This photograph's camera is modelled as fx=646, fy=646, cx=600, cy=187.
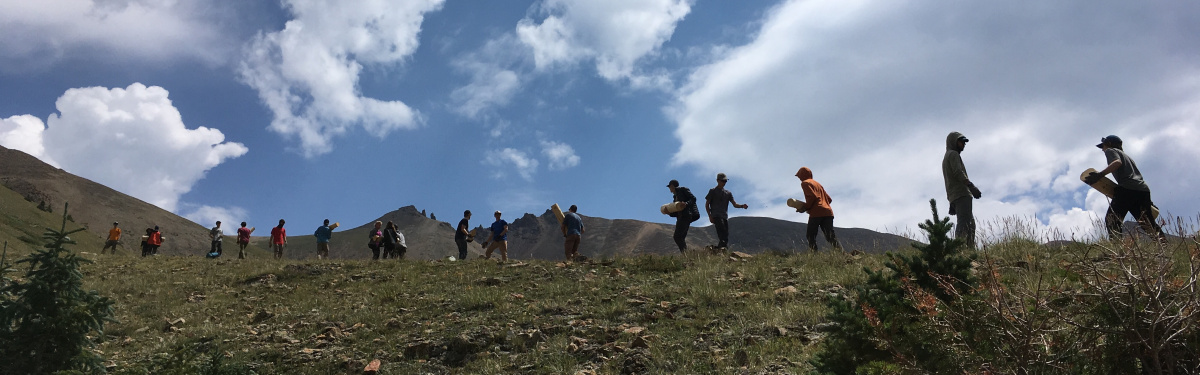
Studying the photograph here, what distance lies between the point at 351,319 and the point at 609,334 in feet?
14.0

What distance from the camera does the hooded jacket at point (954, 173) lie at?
368 inches

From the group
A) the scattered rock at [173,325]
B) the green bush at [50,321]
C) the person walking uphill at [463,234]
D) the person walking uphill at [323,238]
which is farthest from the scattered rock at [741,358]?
the person walking uphill at [323,238]

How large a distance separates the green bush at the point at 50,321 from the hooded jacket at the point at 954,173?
10487mm

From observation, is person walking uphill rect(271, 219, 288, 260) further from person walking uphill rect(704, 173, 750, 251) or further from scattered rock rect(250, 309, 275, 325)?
person walking uphill rect(704, 173, 750, 251)

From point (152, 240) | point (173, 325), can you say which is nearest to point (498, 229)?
point (173, 325)

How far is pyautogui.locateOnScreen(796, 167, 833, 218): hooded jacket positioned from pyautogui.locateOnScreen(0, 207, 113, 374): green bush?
395 inches

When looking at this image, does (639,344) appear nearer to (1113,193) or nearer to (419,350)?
(419,350)

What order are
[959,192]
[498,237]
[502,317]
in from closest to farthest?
[502,317] → [959,192] → [498,237]

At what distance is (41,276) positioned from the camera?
240 inches

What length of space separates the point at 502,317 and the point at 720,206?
239 inches

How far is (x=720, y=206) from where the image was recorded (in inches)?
526

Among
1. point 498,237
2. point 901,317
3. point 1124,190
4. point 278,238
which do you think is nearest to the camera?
point 901,317

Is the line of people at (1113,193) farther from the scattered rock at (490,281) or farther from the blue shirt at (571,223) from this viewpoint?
the blue shirt at (571,223)

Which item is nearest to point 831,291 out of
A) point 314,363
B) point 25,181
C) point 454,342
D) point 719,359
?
point 719,359
